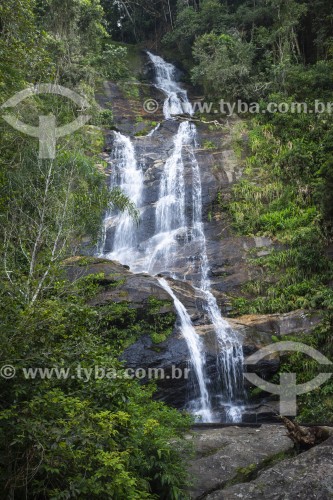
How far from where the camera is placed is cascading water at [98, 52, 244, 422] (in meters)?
11.7

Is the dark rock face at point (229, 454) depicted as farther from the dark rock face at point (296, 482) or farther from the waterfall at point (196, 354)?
the waterfall at point (196, 354)

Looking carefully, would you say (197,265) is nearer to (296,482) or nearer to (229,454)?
(229,454)

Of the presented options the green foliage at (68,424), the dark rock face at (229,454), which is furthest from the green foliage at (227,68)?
the green foliage at (68,424)

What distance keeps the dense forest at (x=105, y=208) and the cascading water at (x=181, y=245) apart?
102 centimetres

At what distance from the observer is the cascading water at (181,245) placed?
38.3 feet

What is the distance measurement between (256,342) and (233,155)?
11.1 meters

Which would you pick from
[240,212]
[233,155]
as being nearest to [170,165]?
[233,155]

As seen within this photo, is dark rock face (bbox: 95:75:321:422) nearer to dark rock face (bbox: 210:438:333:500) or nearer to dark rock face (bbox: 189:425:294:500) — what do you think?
dark rock face (bbox: 189:425:294:500)

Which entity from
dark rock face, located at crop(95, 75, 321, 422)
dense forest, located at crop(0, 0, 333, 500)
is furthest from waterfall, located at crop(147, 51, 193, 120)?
dark rock face, located at crop(95, 75, 321, 422)

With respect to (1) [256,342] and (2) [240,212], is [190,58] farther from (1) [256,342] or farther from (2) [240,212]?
(1) [256,342]

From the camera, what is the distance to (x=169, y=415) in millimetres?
6863

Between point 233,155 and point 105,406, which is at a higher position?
point 233,155

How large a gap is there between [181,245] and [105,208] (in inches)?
144

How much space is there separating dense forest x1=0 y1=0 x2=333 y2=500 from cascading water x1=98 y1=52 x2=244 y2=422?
1023 millimetres
